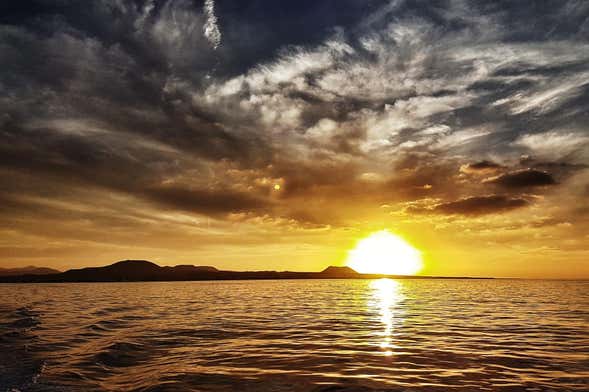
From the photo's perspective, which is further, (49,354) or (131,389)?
(49,354)

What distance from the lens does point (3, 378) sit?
14.5 metres

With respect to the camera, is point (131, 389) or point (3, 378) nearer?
point (131, 389)

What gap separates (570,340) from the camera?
23781 millimetres

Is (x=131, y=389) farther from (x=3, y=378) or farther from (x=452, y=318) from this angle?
(x=452, y=318)

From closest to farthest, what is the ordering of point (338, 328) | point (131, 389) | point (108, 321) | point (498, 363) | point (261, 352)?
1. point (131, 389)
2. point (498, 363)
3. point (261, 352)
4. point (338, 328)
5. point (108, 321)

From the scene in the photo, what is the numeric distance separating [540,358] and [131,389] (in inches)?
658

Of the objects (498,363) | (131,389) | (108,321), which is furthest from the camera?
(108,321)

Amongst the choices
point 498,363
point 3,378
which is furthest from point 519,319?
point 3,378

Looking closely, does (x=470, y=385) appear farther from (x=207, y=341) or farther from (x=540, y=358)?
(x=207, y=341)

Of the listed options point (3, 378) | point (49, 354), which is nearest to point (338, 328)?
point (49, 354)

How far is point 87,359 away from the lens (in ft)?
58.4

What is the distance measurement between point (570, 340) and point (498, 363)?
10.1 m

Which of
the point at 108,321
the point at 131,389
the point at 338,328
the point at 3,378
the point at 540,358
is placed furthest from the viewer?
the point at 108,321

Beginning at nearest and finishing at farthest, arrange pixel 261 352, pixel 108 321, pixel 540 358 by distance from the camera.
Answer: pixel 540 358, pixel 261 352, pixel 108 321
